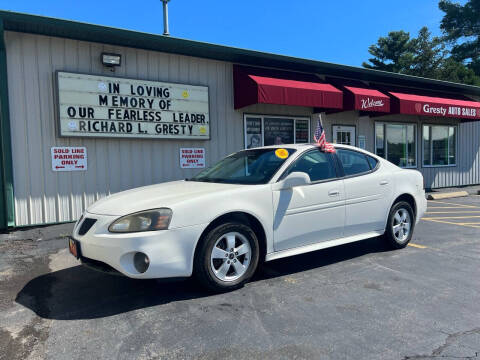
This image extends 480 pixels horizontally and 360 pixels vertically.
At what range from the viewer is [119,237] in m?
3.30

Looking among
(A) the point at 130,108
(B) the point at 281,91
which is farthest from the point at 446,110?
(A) the point at 130,108

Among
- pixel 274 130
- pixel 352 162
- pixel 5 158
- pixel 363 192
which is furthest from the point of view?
pixel 274 130

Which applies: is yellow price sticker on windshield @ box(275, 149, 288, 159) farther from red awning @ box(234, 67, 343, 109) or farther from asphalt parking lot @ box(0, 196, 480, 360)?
red awning @ box(234, 67, 343, 109)

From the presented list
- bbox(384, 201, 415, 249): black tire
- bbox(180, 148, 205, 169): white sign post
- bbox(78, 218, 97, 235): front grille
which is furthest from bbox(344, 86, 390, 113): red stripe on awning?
bbox(78, 218, 97, 235): front grille

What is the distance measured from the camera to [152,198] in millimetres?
3742

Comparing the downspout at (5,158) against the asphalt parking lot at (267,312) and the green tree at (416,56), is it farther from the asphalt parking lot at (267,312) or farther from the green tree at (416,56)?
the green tree at (416,56)

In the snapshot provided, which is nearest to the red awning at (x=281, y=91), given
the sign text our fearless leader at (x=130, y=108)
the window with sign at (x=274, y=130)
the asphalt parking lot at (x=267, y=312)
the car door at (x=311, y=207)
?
the window with sign at (x=274, y=130)

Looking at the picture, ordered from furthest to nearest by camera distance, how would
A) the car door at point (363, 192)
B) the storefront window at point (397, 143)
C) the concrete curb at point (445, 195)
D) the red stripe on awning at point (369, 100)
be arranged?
the storefront window at point (397, 143) → the concrete curb at point (445, 195) → the red stripe on awning at point (369, 100) → the car door at point (363, 192)

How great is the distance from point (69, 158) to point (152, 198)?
459 cm

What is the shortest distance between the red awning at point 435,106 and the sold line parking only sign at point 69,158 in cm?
900

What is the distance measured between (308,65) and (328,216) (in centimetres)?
681

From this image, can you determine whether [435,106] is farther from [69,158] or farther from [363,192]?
[69,158]

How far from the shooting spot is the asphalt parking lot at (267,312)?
2.71 meters

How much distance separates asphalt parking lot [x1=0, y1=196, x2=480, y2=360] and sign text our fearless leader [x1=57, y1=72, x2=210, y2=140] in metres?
3.34
